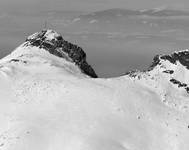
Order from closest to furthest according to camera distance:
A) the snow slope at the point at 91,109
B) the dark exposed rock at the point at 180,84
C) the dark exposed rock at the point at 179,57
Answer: the snow slope at the point at 91,109 → the dark exposed rock at the point at 180,84 → the dark exposed rock at the point at 179,57

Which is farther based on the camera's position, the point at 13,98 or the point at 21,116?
the point at 13,98

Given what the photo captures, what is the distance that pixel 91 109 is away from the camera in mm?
50969

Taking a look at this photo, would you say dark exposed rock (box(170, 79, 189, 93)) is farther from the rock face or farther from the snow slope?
the rock face

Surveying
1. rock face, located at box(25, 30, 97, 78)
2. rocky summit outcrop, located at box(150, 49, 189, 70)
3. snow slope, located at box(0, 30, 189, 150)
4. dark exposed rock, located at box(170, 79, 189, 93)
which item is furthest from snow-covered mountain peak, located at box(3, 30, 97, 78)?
dark exposed rock, located at box(170, 79, 189, 93)

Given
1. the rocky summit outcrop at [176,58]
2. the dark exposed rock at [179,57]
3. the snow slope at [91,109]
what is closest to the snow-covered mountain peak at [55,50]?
the snow slope at [91,109]

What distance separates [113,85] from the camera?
6022cm

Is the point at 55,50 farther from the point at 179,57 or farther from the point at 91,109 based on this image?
the point at 91,109

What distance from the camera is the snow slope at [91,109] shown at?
43.2m

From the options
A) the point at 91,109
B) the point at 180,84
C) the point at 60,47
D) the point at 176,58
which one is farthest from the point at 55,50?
the point at 91,109

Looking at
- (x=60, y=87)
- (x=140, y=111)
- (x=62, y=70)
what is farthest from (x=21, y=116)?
(x=62, y=70)

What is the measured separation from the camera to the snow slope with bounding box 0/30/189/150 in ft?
142

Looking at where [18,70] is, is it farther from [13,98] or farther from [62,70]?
[13,98]

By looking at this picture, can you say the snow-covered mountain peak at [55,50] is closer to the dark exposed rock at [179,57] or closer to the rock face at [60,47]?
the rock face at [60,47]

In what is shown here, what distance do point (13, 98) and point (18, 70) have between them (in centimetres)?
1169
